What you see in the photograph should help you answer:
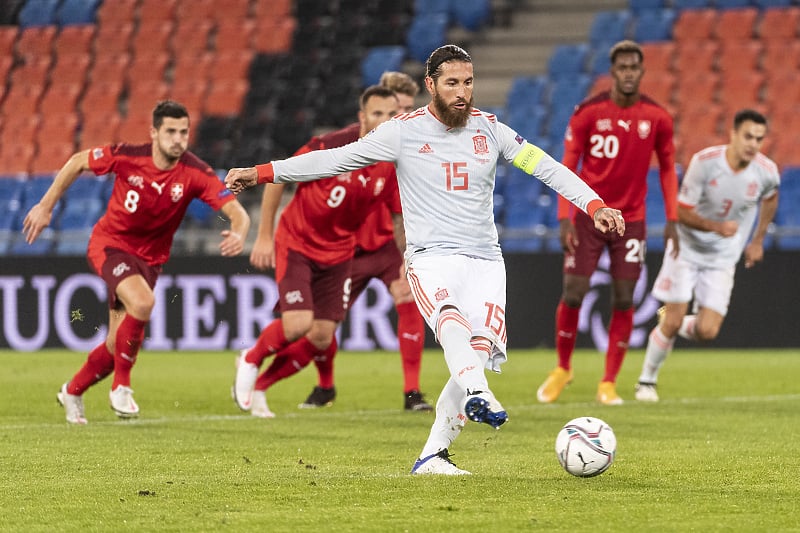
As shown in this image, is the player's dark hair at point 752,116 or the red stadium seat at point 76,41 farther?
the red stadium seat at point 76,41

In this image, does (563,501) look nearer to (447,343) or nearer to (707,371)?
(447,343)

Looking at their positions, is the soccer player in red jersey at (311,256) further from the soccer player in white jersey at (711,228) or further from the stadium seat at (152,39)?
the stadium seat at (152,39)

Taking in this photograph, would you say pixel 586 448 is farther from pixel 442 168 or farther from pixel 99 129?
pixel 99 129

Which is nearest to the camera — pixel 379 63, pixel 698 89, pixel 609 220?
pixel 609 220

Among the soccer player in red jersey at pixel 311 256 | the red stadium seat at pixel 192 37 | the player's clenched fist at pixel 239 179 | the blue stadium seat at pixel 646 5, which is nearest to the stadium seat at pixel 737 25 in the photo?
the blue stadium seat at pixel 646 5

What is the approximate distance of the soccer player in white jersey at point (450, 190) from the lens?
6387mm

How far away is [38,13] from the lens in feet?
82.6

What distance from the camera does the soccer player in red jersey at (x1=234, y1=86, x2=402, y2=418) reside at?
31.7 feet

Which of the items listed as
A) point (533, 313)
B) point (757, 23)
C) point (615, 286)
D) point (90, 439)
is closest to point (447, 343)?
point (90, 439)

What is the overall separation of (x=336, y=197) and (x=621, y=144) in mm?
2208

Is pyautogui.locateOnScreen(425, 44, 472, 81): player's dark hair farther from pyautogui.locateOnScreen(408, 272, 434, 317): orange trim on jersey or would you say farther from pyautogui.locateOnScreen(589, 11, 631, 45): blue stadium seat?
pyautogui.locateOnScreen(589, 11, 631, 45): blue stadium seat

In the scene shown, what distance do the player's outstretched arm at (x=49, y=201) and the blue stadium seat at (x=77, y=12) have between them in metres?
16.5

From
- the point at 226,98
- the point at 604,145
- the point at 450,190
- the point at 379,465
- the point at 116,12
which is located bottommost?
the point at 379,465

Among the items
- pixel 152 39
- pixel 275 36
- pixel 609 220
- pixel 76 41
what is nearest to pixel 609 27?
pixel 275 36
